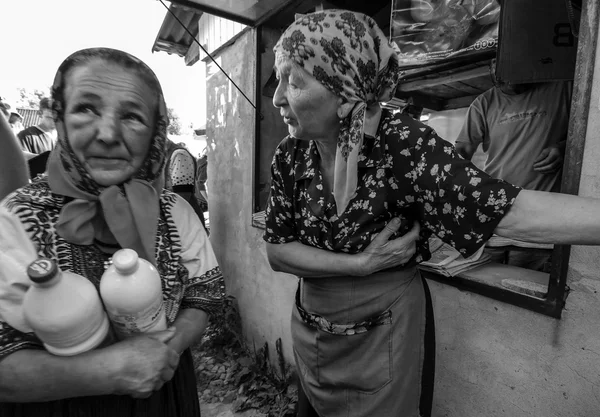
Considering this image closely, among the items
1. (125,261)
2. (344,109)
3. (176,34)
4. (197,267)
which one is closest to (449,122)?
(344,109)

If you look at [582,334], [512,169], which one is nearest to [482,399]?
[582,334]

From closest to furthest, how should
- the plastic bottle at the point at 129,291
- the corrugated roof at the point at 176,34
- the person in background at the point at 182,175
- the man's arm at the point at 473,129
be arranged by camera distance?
the plastic bottle at the point at 129,291, the man's arm at the point at 473,129, the person in background at the point at 182,175, the corrugated roof at the point at 176,34

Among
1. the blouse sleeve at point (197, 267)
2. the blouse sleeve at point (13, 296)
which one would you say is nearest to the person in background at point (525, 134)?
the blouse sleeve at point (197, 267)

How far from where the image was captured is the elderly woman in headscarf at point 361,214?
1104mm

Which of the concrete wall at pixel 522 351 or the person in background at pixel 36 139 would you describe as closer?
the concrete wall at pixel 522 351

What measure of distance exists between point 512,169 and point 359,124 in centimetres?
162

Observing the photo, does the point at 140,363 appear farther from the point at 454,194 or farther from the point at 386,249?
the point at 454,194

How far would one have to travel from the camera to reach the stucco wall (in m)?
3.05

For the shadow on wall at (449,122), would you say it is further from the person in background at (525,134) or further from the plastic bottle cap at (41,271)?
the plastic bottle cap at (41,271)

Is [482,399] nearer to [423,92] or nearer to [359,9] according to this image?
[359,9]

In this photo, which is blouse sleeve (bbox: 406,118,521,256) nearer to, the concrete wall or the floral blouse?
the floral blouse

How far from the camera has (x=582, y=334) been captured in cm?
129

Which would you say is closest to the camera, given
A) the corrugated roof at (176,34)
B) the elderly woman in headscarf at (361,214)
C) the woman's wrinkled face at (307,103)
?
the elderly woman in headscarf at (361,214)

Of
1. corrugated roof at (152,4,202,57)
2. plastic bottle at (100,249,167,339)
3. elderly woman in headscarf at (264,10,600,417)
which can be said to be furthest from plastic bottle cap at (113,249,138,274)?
corrugated roof at (152,4,202,57)
